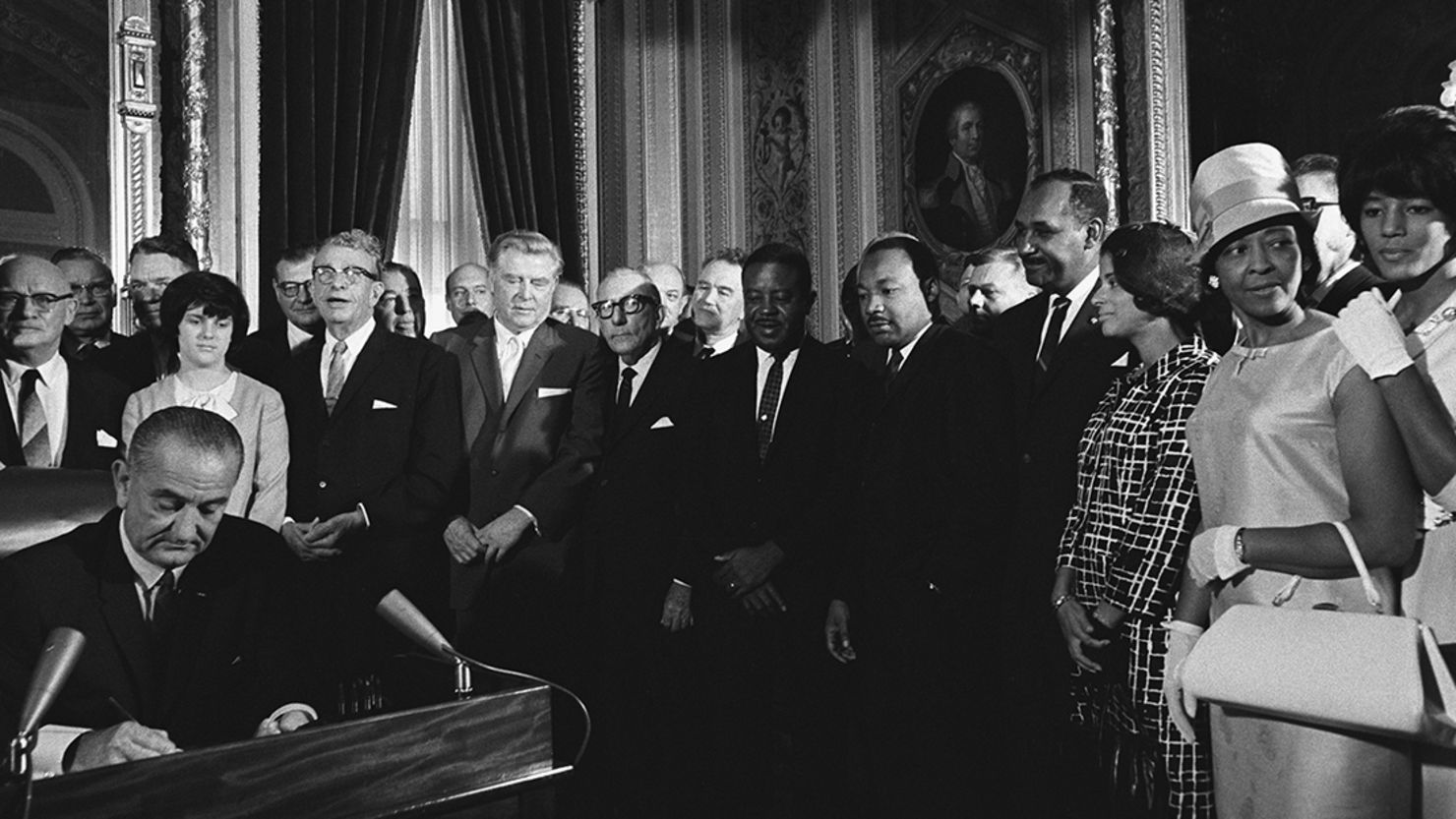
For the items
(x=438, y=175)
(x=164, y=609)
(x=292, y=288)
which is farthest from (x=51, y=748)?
(x=438, y=175)

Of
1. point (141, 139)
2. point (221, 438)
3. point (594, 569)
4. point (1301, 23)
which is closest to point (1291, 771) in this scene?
point (221, 438)

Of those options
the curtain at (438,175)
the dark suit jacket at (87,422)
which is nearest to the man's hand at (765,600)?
the dark suit jacket at (87,422)

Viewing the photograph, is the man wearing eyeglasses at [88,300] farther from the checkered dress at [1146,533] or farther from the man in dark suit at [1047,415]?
the checkered dress at [1146,533]

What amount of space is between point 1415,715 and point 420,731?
1.35 m

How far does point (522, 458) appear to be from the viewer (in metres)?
4.35

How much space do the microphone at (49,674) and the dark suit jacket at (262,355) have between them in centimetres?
271

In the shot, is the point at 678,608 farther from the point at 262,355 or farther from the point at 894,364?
the point at 262,355

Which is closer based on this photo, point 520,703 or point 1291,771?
point 520,703

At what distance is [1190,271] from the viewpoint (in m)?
2.88

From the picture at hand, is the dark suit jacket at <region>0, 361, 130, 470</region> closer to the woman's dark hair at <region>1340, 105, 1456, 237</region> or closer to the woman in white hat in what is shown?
the woman in white hat

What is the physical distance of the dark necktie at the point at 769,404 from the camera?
3.86 meters

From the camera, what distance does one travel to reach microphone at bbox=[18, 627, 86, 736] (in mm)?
1597

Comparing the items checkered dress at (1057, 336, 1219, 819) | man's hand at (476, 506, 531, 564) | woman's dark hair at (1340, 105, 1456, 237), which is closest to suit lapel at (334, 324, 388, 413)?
man's hand at (476, 506, 531, 564)

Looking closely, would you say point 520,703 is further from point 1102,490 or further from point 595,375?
point 595,375
